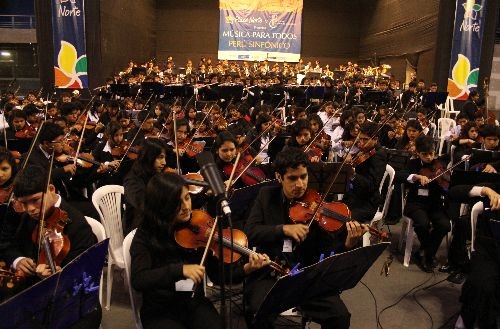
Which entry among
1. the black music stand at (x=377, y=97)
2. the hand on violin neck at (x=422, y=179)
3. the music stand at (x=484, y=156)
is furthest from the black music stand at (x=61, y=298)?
the black music stand at (x=377, y=97)

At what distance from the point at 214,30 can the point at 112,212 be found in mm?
18745

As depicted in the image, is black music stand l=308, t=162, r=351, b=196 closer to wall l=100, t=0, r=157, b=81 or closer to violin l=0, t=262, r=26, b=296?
violin l=0, t=262, r=26, b=296

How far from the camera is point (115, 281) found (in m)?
3.91

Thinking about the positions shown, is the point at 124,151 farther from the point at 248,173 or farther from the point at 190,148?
the point at 248,173

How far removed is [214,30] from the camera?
21.1 meters

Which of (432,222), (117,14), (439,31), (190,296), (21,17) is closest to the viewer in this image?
(190,296)

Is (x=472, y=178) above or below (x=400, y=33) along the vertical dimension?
below

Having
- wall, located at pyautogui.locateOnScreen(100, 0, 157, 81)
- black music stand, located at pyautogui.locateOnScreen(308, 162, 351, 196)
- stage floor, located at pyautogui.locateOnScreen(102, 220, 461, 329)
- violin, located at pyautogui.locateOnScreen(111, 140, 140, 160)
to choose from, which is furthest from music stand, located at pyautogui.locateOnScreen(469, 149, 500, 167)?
wall, located at pyautogui.locateOnScreen(100, 0, 157, 81)

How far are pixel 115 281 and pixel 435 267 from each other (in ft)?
9.46

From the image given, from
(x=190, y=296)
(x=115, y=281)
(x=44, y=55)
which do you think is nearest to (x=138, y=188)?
(x=115, y=281)

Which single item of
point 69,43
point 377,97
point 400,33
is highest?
point 400,33

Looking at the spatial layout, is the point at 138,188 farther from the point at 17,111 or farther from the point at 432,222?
the point at 17,111

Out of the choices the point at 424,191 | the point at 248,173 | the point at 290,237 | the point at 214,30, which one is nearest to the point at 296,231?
the point at 290,237

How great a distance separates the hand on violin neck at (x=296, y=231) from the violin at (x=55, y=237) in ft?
3.91
